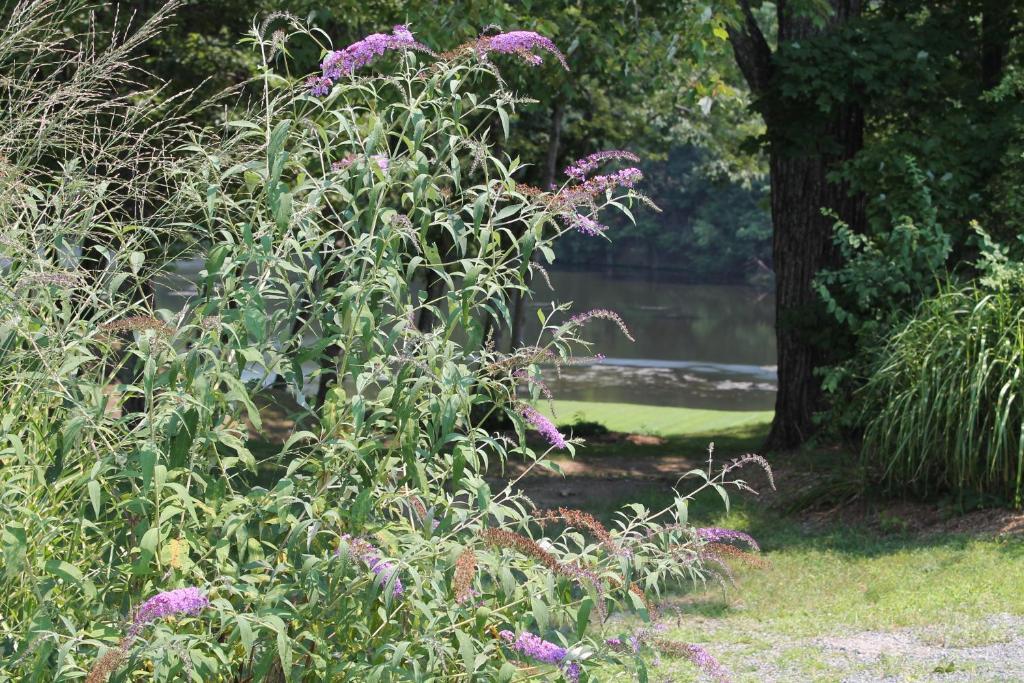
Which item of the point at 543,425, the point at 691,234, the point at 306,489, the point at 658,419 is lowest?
the point at 658,419

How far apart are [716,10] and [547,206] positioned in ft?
22.8

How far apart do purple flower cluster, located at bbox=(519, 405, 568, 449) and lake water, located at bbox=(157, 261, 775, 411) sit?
11.3 meters

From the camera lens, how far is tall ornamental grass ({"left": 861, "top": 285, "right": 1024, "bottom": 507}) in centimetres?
707

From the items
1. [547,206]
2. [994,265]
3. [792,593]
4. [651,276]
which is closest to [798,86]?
[994,265]

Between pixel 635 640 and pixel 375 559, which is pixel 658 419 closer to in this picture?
pixel 635 640

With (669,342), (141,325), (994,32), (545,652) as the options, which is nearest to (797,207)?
(994,32)

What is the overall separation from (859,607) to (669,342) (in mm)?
32099

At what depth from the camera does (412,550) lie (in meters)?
2.60

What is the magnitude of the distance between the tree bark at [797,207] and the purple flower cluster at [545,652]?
7.89m

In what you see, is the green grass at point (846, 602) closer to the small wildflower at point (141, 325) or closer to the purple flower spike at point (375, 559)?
the purple flower spike at point (375, 559)

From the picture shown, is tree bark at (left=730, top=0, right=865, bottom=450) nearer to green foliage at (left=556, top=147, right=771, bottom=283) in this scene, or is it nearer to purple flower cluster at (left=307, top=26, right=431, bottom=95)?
purple flower cluster at (left=307, top=26, right=431, bottom=95)

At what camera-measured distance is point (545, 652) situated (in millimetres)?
2619

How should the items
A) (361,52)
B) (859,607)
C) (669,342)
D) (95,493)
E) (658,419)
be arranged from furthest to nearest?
1. (669,342)
2. (658,419)
3. (859,607)
4. (361,52)
5. (95,493)

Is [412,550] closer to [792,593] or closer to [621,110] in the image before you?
[792,593]
